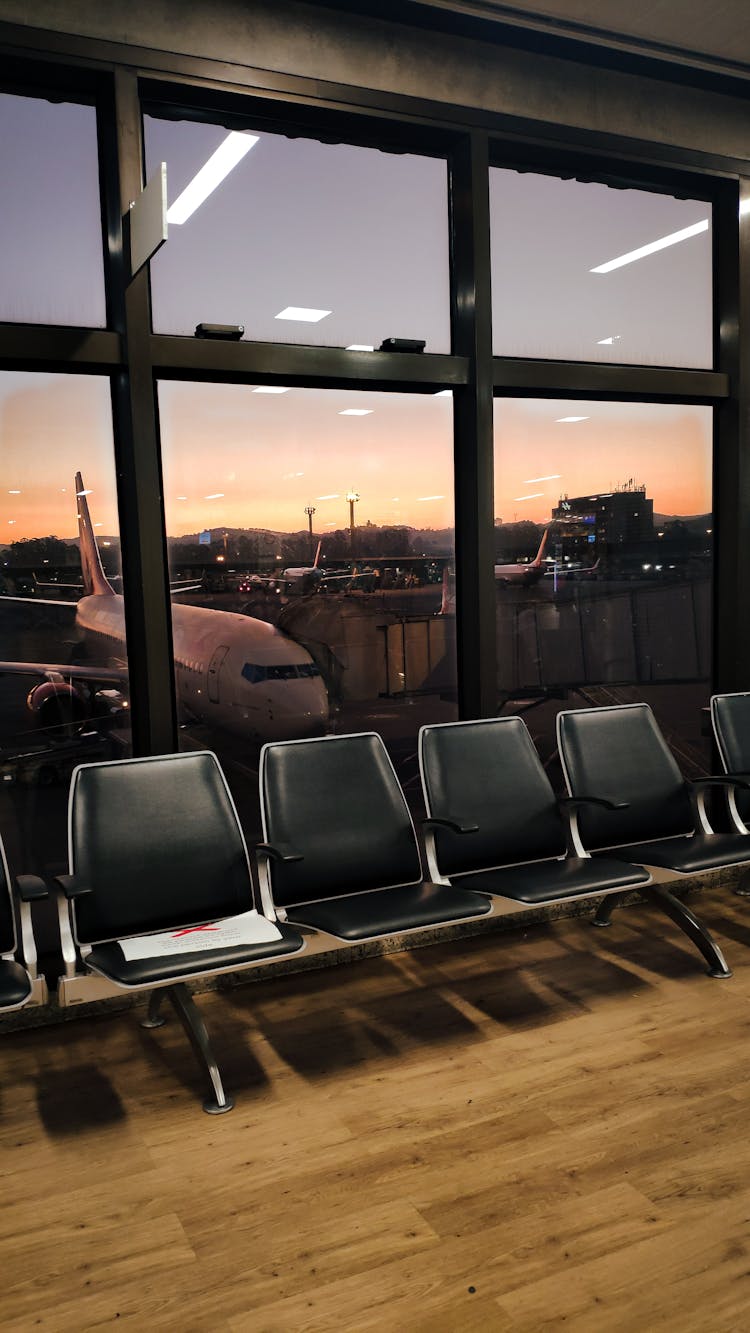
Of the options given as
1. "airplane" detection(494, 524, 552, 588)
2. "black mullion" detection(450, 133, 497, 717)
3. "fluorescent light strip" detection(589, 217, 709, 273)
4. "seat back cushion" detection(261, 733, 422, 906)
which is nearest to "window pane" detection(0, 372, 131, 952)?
"seat back cushion" detection(261, 733, 422, 906)

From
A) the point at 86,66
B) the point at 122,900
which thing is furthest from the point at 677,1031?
the point at 86,66

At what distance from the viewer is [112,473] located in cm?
357

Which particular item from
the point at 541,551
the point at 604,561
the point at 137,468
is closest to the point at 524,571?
the point at 541,551

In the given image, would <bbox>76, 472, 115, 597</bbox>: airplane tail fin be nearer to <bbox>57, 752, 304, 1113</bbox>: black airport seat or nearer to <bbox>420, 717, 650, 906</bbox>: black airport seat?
<bbox>57, 752, 304, 1113</bbox>: black airport seat

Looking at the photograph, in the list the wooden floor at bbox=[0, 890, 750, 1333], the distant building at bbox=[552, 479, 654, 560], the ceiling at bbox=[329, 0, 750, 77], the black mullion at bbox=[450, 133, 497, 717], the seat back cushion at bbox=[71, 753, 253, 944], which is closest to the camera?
the wooden floor at bbox=[0, 890, 750, 1333]

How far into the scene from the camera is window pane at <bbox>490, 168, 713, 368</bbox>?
4285 mm

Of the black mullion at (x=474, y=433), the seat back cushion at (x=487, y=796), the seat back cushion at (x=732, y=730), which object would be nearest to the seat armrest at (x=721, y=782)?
the seat back cushion at (x=732, y=730)

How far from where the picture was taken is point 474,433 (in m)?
4.09

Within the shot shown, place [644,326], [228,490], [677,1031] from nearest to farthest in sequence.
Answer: [677,1031]
[228,490]
[644,326]

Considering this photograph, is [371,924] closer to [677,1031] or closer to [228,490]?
[677,1031]

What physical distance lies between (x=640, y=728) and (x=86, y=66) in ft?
10.4

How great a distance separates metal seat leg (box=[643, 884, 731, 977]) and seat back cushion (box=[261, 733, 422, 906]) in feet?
3.20

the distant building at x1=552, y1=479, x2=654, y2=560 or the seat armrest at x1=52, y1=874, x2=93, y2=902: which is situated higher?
the distant building at x1=552, y1=479, x2=654, y2=560

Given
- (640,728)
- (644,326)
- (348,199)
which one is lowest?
(640,728)
